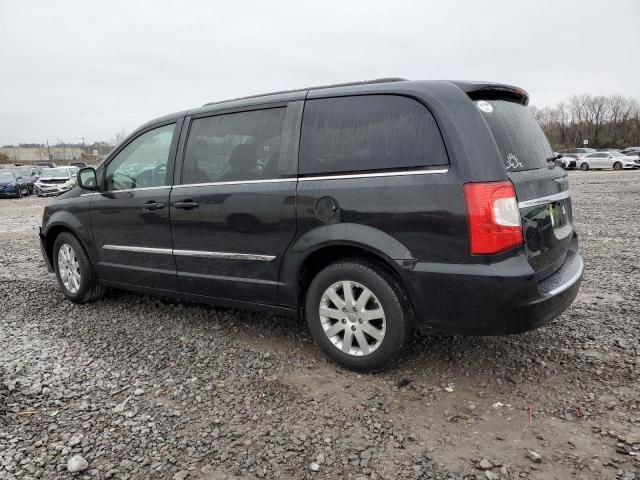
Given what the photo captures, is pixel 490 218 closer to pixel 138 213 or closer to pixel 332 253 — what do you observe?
pixel 332 253

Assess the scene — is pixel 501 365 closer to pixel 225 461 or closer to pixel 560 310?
pixel 560 310

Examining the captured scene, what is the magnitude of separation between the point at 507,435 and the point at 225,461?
145cm

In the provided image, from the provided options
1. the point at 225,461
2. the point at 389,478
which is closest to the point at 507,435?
the point at 389,478

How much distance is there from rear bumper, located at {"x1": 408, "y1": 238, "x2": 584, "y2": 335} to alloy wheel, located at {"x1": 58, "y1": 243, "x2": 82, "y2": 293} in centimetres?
366

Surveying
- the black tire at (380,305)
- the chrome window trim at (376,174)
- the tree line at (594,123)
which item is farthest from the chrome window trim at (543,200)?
the tree line at (594,123)

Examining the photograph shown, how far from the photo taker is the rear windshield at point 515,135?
2.97 metres

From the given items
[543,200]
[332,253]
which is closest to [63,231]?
[332,253]

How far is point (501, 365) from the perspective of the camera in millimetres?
3346

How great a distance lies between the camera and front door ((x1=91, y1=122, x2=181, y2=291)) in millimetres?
4168

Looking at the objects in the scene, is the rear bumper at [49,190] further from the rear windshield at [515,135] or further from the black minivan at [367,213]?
the rear windshield at [515,135]

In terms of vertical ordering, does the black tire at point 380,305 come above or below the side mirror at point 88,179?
below

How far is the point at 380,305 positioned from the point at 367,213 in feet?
1.91

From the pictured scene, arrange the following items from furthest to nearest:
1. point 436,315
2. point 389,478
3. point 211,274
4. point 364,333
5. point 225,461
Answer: point 211,274 → point 364,333 → point 436,315 → point 225,461 → point 389,478

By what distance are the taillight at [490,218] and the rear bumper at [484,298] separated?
0.11m
